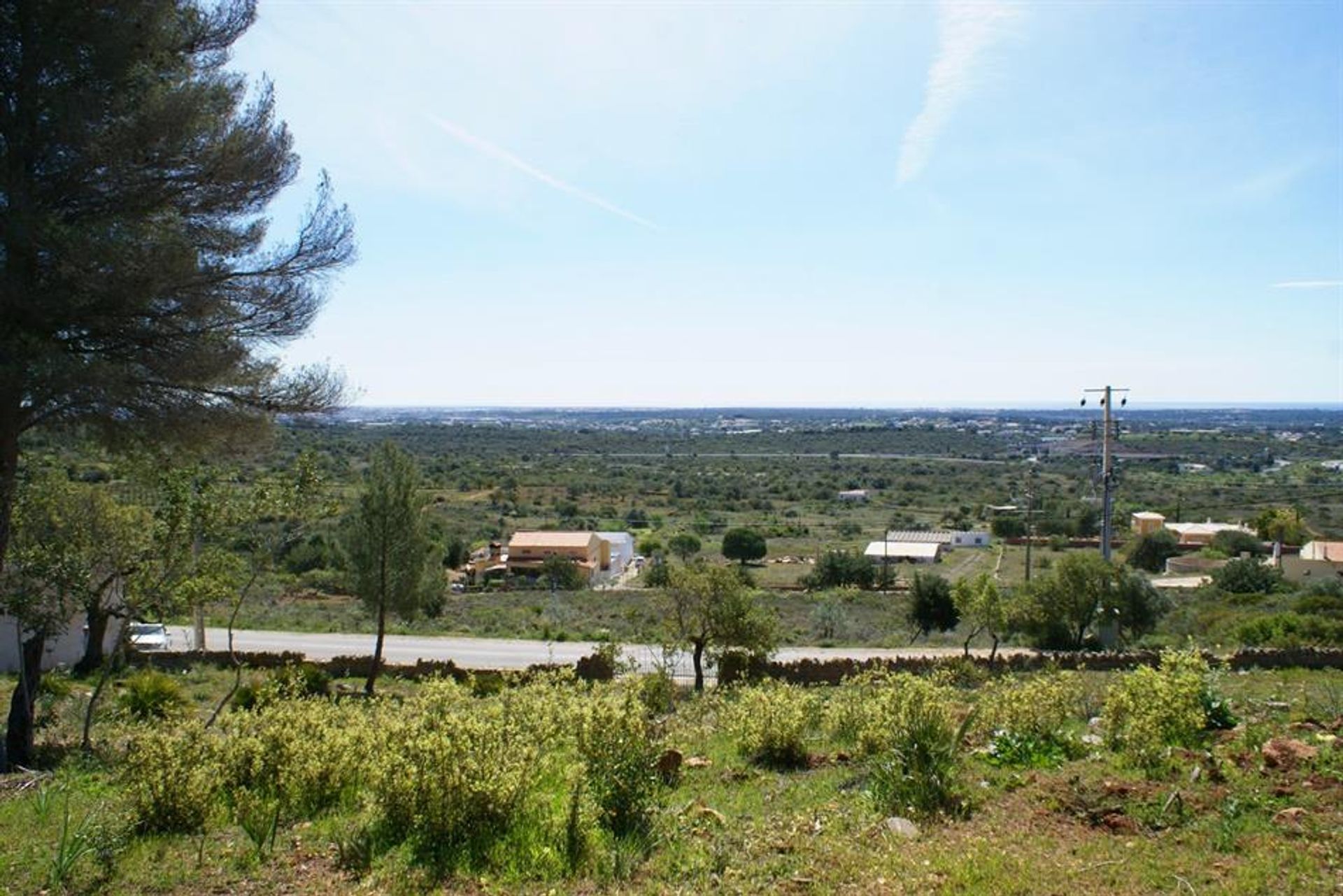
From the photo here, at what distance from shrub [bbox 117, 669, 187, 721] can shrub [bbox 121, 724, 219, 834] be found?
715 cm

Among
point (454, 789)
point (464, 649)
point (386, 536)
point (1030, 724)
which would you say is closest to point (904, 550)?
point (464, 649)

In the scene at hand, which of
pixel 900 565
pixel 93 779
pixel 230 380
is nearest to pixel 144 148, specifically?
pixel 230 380

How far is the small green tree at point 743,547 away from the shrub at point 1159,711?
45.8m

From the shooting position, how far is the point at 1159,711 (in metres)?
7.33

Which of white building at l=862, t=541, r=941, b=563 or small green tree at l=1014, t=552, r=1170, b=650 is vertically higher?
small green tree at l=1014, t=552, r=1170, b=650

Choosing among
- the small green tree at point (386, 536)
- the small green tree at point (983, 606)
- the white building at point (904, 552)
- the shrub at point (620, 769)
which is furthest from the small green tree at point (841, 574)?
the shrub at point (620, 769)

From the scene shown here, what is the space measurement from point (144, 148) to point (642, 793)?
7.97 metres

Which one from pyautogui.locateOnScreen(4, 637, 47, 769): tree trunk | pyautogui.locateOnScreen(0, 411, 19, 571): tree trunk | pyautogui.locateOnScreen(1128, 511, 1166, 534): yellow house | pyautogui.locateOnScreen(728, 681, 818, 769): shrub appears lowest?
pyautogui.locateOnScreen(1128, 511, 1166, 534): yellow house

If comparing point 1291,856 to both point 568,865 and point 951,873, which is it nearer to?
point 951,873

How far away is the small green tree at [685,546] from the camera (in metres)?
56.0

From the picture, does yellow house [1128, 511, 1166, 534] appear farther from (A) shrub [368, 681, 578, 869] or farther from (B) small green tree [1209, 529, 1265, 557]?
(A) shrub [368, 681, 578, 869]

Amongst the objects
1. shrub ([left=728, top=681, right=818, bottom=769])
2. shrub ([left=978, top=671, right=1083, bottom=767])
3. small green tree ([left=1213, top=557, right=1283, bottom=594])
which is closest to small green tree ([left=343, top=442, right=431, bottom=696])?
shrub ([left=728, top=681, right=818, bottom=769])

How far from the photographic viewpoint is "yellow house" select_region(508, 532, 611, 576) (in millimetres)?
48250

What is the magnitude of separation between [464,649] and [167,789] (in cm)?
1962
